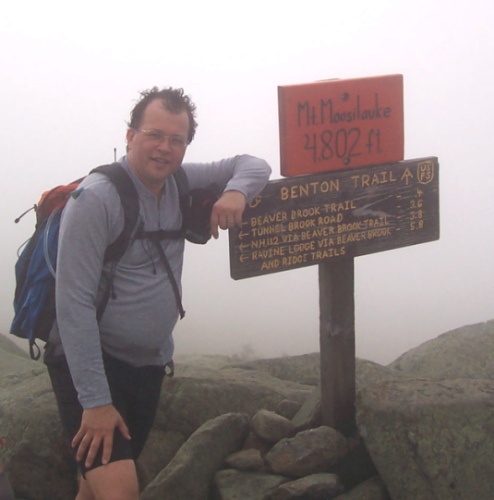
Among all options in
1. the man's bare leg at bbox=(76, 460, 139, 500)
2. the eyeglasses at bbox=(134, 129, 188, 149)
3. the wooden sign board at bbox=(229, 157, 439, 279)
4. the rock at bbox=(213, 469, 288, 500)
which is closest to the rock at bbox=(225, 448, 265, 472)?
the rock at bbox=(213, 469, 288, 500)

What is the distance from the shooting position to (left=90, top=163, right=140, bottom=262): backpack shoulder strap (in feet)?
7.64

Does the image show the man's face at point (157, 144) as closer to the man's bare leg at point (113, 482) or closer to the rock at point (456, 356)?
the man's bare leg at point (113, 482)

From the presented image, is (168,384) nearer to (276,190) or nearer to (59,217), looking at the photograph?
(276,190)

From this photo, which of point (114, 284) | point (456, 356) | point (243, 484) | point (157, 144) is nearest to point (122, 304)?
point (114, 284)

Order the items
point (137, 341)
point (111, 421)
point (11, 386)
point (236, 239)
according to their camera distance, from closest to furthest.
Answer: point (111, 421) → point (137, 341) → point (236, 239) → point (11, 386)

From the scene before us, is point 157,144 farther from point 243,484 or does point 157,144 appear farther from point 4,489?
point 243,484

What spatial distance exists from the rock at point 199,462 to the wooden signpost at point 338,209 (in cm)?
42

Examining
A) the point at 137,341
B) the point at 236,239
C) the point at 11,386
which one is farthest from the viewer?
the point at 11,386

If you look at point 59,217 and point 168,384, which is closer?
point 59,217

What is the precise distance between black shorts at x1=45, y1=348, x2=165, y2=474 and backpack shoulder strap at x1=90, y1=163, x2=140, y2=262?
35cm

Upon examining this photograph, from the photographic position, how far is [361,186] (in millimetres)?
3221

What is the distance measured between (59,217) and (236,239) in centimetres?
75

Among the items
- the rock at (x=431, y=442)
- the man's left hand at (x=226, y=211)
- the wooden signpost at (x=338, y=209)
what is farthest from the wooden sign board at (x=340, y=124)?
the rock at (x=431, y=442)

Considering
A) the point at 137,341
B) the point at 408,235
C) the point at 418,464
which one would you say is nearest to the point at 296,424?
the point at 418,464
